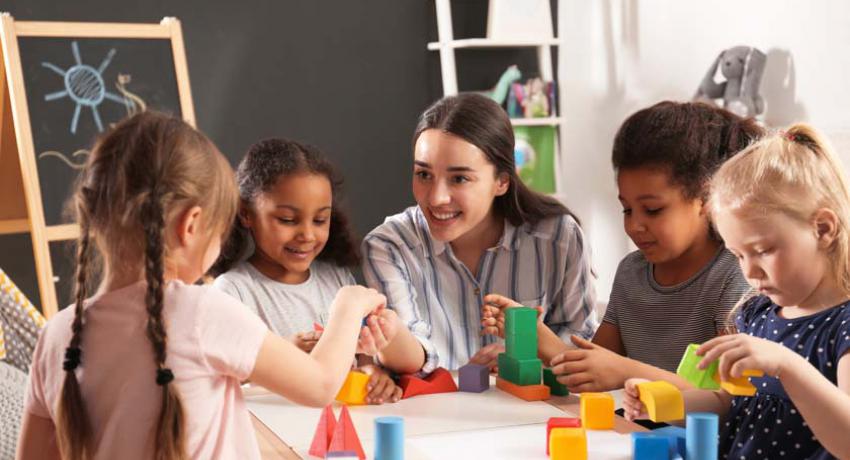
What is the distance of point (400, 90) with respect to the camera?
4.43 metres

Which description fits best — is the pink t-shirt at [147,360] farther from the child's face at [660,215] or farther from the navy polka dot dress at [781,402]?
the child's face at [660,215]

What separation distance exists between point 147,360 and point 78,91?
9.08 ft

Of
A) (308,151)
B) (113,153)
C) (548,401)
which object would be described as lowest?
(548,401)

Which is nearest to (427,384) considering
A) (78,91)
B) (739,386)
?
(739,386)

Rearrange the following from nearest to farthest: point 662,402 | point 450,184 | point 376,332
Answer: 1. point 662,402
2. point 376,332
3. point 450,184

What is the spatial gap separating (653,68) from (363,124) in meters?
1.26

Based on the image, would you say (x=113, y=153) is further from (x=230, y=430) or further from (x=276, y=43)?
(x=276, y=43)

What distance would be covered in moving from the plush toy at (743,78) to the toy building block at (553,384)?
1936 millimetres

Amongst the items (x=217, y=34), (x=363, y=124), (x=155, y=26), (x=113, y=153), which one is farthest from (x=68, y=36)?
(x=113, y=153)

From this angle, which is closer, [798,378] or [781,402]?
[798,378]

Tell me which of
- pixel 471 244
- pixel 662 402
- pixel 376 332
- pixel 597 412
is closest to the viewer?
pixel 662 402

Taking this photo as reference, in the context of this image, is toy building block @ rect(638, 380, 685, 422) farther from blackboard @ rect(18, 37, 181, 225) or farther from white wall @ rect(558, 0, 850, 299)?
blackboard @ rect(18, 37, 181, 225)

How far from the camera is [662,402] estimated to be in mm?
1359

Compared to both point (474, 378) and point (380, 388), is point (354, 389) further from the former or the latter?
point (474, 378)
